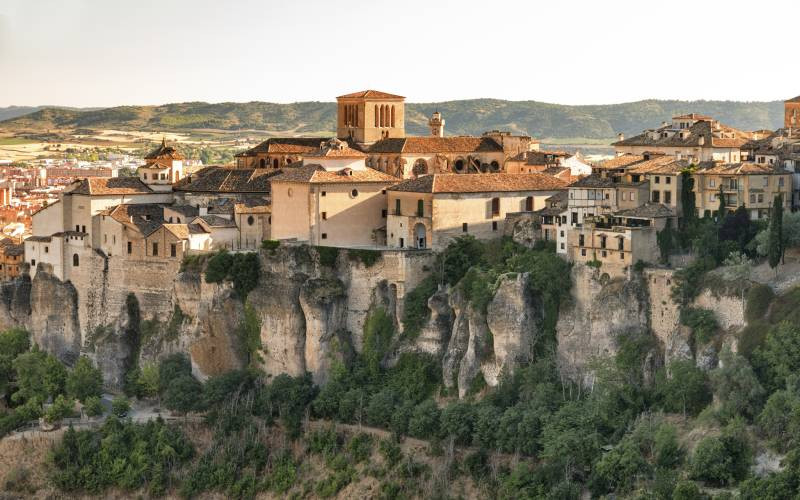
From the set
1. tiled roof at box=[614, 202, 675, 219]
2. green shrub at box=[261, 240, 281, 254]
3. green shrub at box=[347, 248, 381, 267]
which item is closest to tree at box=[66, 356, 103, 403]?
green shrub at box=[261, 240, 281, 254]

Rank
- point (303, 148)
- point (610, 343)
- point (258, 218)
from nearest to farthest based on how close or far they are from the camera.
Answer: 1. point (610, 343)
2. point (258, 218)
3. point (303, 148)

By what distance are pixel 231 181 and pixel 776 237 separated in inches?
948

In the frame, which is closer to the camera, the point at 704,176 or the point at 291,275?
the point at 704,176

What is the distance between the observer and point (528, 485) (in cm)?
4675

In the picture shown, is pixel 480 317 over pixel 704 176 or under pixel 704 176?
under

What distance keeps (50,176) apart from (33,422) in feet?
223

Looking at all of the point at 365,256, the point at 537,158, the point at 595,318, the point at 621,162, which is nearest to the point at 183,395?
the point at 365,256

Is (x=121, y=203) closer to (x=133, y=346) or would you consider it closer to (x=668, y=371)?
(x=133, y=346)

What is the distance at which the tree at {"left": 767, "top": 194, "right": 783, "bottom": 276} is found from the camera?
48.2 meters

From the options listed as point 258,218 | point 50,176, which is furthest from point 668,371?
point 50,176

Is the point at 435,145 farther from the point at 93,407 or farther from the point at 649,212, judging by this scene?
the point at 93,407

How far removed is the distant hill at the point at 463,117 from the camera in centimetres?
15000

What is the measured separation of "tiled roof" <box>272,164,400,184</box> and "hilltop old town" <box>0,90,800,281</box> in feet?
0.25

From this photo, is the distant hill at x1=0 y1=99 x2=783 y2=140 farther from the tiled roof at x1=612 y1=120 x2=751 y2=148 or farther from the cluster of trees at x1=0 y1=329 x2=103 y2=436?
the cluster of trees at x1=0 y1=329 x2=103 y2=436
